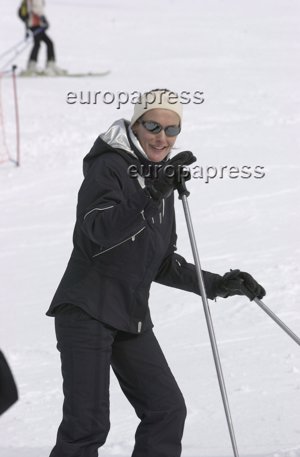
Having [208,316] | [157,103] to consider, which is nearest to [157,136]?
[157,103]

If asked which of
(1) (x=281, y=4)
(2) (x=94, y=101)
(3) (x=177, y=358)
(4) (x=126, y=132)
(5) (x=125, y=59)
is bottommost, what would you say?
(3) (x=177, y=358)

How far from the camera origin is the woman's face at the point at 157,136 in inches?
130

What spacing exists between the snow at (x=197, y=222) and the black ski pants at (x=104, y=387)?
0.83 m

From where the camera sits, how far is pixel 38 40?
15.8 m

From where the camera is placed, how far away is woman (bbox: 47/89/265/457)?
10.2ft

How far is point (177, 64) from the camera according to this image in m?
16.5

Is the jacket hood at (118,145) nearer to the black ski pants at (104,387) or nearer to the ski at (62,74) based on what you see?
the black ski pants at (104,387)

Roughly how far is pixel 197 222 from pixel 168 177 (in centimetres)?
553

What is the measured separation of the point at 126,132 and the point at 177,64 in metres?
13.5

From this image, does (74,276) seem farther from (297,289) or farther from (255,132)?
(255,132)

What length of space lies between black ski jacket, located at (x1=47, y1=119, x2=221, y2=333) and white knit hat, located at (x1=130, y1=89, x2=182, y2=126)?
76mm

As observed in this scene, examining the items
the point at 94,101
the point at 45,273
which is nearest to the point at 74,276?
the point at 45,273

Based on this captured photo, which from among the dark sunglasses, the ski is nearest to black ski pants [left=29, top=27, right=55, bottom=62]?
the ski

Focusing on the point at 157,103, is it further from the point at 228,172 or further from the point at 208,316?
the point at 228,172
